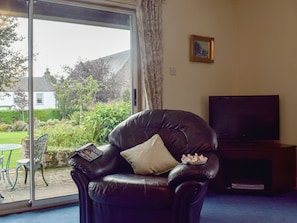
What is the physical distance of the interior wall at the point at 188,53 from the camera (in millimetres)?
4184

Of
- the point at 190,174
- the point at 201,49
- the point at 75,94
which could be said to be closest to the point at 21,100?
the point at 75,94

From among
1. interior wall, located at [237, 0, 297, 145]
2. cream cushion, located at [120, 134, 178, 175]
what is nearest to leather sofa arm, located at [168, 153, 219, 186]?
cream cushion, located at [120, 134, 178, 175]

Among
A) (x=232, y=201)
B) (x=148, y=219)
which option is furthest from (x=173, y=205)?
(x=232, y=201)

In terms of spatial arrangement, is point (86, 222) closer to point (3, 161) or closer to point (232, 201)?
point (3, 161)

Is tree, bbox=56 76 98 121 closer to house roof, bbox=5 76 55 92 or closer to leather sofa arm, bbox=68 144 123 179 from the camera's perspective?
house roof, bbox=5 76 55 92

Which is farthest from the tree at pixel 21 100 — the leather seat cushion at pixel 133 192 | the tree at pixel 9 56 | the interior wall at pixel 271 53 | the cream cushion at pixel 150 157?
the interior wall at pixel 271 53

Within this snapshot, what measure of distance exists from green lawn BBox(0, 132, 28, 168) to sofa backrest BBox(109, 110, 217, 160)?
3.12 feet

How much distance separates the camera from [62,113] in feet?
12.0

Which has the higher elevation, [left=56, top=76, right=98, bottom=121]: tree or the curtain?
the curtain

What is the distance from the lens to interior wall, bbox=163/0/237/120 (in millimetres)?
4184

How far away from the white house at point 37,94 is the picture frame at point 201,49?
1.81 m

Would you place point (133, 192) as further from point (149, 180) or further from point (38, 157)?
Result: point (38, 157)

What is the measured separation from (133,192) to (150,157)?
50 cm

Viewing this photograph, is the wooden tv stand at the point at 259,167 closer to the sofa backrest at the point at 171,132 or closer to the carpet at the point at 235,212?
the carpet at the point at 235,212
